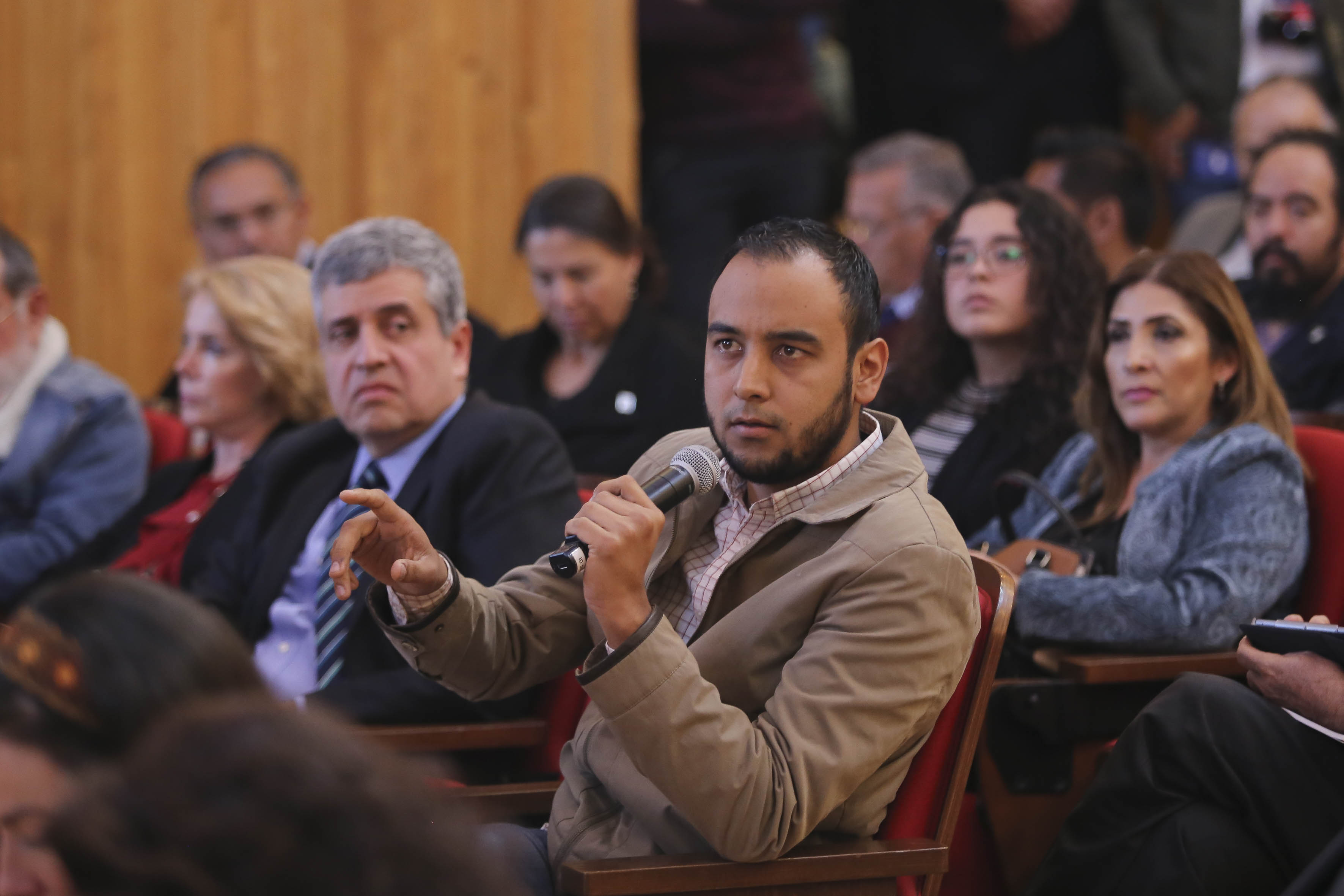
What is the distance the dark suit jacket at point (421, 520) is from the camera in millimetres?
2127

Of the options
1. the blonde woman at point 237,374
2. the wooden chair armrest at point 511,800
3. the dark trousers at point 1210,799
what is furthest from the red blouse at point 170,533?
the dark trousers at point 1210,799

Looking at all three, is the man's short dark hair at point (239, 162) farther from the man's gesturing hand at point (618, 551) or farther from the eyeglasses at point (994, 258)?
the man's gesturing hand at point (618, 551)

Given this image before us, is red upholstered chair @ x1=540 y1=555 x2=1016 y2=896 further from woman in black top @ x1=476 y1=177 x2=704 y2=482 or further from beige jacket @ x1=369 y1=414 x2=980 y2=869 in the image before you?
woman in black top @ x1=476 y1=177 x2=704 y2=482

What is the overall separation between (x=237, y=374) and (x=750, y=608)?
167 centimetres

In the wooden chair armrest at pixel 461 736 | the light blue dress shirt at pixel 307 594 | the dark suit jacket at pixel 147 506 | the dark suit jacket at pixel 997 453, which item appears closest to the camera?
the wooden chair armrest at pixel 461 736

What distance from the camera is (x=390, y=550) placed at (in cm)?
167

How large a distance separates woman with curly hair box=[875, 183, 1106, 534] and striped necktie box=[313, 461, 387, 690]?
107 centimetres

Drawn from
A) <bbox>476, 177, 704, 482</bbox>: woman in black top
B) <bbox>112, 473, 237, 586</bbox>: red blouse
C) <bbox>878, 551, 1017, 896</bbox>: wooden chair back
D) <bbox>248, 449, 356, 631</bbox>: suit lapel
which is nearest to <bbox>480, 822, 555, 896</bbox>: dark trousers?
<bbox>878, 551, 1017, 896</bbox>: wooden chair back

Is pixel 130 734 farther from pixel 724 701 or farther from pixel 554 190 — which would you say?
pixel 554 190

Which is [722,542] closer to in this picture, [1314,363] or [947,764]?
[947,764]

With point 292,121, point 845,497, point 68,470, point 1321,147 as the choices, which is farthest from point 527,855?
point 292,121

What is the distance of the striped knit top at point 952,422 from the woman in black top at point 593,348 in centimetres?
62

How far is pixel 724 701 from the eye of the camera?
1.58 meters

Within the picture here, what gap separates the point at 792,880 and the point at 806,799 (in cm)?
10
